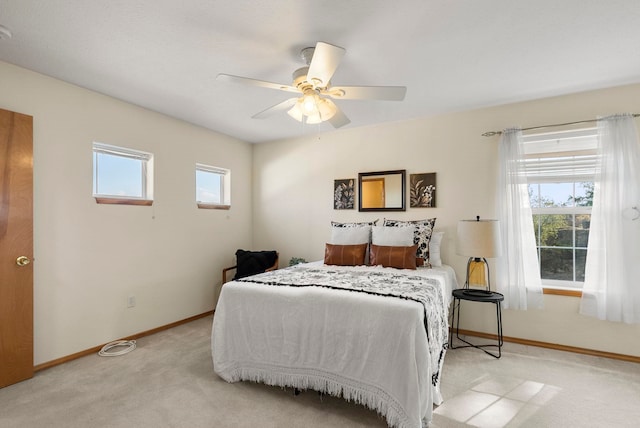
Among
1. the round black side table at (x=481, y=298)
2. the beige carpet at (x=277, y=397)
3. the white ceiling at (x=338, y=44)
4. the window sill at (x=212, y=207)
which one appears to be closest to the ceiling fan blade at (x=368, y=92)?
the white ceiling at (x=338, y=44)

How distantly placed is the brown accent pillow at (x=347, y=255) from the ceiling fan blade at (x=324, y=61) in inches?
72.5

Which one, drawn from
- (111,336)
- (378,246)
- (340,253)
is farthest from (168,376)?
(378,246)

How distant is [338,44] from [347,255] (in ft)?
6.61

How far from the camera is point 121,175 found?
325 cm

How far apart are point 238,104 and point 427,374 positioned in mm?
2906

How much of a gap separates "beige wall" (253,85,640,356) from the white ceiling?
0.78 ft

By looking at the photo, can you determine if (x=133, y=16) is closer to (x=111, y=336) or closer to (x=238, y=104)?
(x=238, y=104)

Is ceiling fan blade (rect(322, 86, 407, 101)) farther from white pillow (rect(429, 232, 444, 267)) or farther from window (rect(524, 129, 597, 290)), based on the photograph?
window (rect(524, 129, 597, 290))

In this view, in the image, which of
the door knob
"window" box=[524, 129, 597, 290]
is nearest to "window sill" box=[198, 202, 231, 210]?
the door knob

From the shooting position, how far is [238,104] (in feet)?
10.7

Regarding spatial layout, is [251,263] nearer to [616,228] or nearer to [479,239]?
[479,239]

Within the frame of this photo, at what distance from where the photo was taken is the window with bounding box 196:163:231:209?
164 inches

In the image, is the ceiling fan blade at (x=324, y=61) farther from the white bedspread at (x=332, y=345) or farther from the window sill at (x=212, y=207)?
the window sill at (x=212, y=207)

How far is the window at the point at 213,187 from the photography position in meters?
4.17
